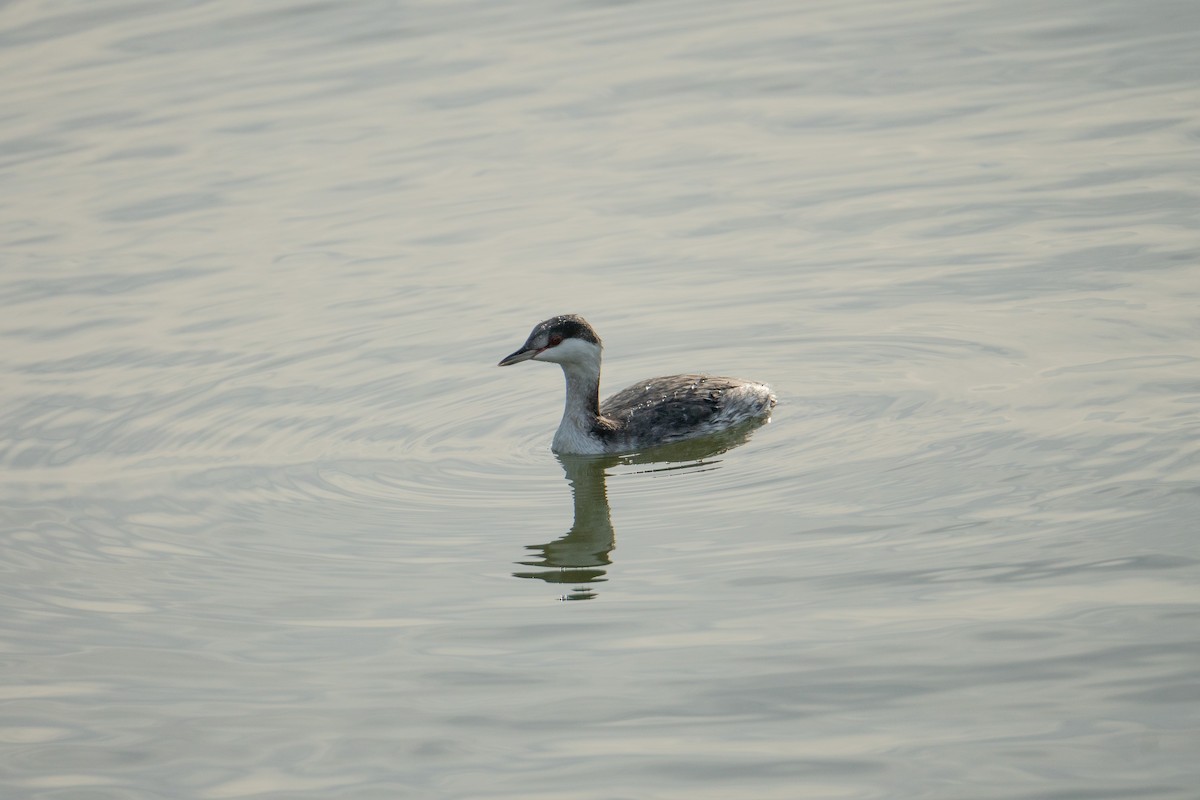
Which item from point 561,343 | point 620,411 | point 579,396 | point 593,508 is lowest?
point 593,508

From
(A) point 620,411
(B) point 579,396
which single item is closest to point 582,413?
(B) point 579,396

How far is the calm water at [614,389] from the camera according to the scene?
805 cm

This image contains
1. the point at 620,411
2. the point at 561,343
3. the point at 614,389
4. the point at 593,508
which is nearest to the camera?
the point at 593,508

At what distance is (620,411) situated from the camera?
13039 millimetres

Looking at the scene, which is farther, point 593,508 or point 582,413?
point 582,413

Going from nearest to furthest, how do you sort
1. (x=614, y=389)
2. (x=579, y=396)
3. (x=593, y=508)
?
(x=593, y=508), (x=579, y=396), (x=614, y=389)

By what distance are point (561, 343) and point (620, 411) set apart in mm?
761

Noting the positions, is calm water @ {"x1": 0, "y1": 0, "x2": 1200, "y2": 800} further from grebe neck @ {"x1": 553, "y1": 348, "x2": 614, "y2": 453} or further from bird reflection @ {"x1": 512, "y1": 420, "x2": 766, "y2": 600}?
grebe neck @ {"x1": 553, "y1": 348, "x2": 614, "y2": 453}

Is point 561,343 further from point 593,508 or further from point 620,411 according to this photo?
point 593,508

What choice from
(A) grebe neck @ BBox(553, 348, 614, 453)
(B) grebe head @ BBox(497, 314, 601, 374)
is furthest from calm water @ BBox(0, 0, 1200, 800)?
(B) grebe head @ BBox(497, 314, 601, 374)

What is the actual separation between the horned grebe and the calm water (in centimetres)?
29

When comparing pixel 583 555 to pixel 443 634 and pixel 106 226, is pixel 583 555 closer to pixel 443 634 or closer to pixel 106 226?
pixel 443 634

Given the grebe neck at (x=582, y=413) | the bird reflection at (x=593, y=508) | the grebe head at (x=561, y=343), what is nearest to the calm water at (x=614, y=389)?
the bird reflection at (x=593, y=508)

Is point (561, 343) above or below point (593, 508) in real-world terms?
above
